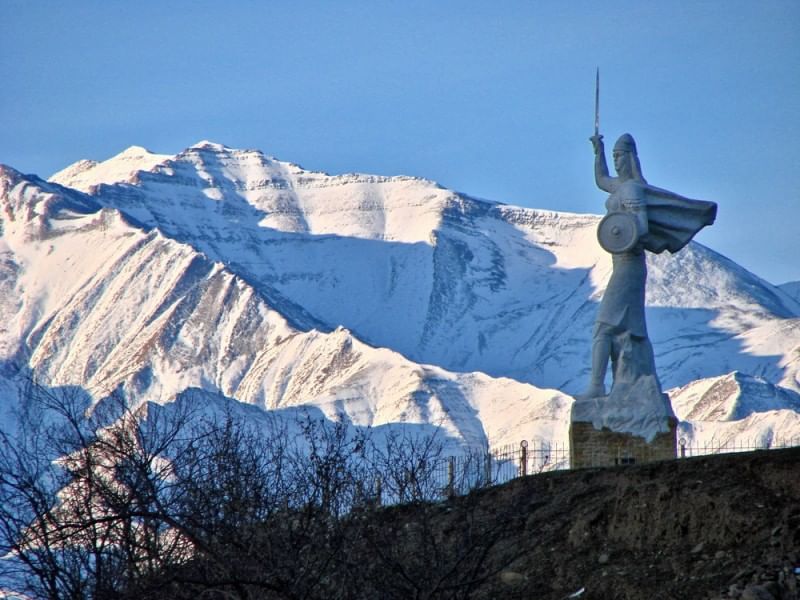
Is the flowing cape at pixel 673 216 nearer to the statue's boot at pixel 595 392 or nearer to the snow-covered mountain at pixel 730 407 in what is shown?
the statue's boot at pixel 595 392

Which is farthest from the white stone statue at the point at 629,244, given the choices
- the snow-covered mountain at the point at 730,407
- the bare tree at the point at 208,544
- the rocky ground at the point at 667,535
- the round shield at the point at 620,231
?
the snow-covered mountain at the point at 730,407

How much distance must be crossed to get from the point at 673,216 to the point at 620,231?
3.68 ft

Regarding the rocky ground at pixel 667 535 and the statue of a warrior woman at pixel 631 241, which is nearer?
the rocky ground at pixel 667 535

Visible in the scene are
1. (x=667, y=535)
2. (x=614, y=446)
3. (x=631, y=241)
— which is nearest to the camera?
→ (x=667, y=535)

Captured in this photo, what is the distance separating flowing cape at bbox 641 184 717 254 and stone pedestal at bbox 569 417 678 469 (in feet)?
11.8

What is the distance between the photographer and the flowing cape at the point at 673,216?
3397cm

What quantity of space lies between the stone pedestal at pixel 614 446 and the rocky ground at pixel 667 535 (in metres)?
3.15

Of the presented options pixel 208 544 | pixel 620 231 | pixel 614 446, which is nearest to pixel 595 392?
pixel 614 446

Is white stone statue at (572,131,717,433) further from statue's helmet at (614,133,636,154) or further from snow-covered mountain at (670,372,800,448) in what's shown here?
snow-covered mountain at (670,372,800,448)

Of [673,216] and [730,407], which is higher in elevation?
[730,407]

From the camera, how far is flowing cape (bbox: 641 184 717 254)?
3397cm

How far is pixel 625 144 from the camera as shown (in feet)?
112

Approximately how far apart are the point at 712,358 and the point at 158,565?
169368 mm

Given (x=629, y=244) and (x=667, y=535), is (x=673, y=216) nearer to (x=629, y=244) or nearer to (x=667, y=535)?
(x=629, y=244)
